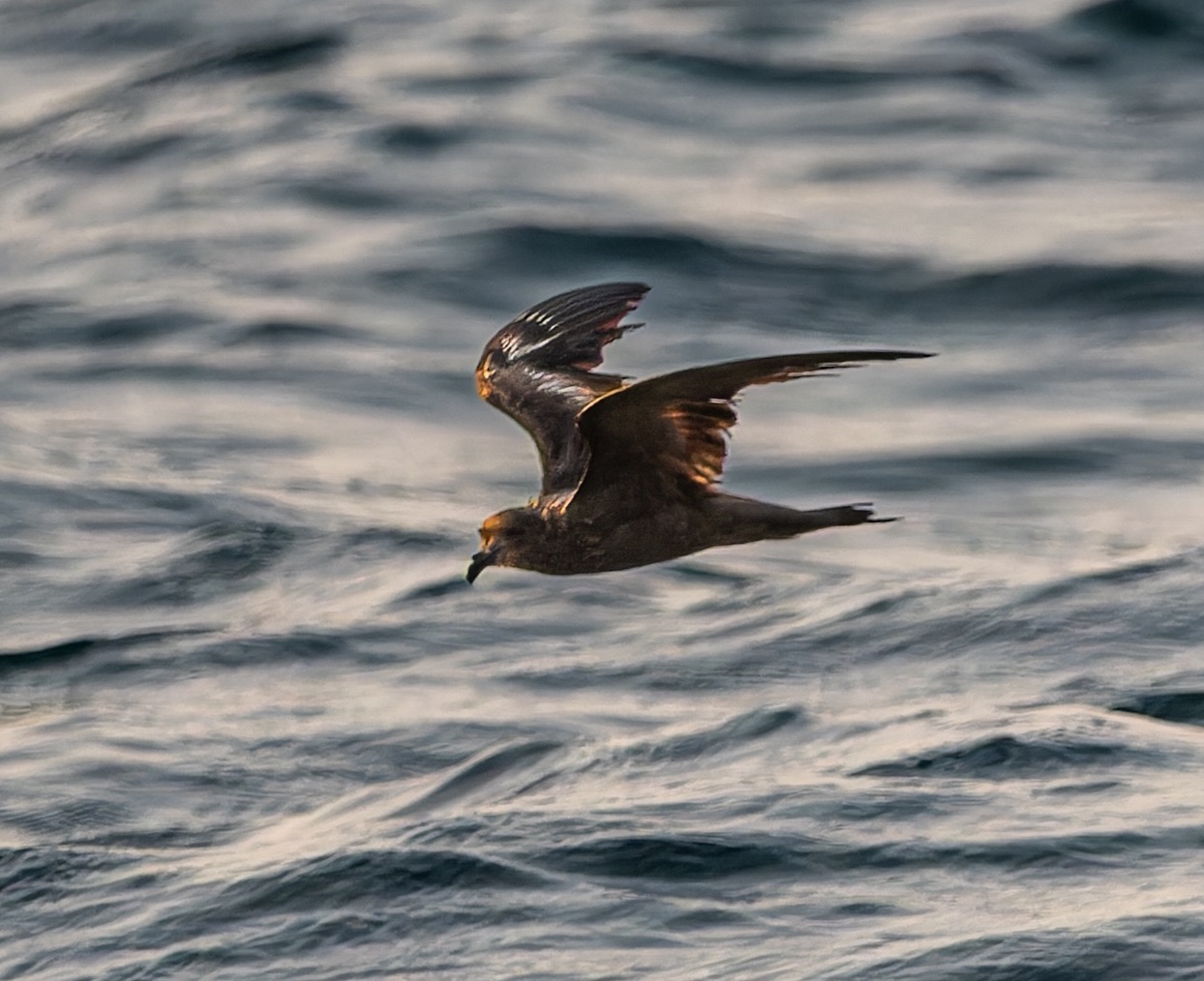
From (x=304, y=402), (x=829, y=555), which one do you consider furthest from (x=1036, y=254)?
(x=304, y=402)

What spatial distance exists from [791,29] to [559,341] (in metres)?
13.8

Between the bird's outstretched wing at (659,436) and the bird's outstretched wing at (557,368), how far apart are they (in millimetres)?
774

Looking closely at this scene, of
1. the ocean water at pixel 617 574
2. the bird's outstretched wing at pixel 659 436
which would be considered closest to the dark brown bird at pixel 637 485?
the bird's outstretched wing at pixel 659 436

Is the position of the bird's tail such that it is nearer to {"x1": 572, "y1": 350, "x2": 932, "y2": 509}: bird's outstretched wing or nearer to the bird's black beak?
{"x1": 572, "y1": 350, "x2": 932, "y2": 509}: bird's outstretched wing

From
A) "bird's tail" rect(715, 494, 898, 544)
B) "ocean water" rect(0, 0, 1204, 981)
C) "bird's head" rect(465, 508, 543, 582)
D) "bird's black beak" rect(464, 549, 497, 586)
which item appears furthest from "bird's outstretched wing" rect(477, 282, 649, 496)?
"ocean water" rect(0, 0, 1204, 981)

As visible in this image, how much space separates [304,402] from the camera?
17859 mm

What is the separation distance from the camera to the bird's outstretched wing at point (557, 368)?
10.1 meters

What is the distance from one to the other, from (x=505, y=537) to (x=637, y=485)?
26.4 inches

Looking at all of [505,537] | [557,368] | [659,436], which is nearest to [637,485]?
[659,436]

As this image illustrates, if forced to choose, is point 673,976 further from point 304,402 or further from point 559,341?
point 304,402

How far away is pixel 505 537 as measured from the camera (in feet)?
31.4

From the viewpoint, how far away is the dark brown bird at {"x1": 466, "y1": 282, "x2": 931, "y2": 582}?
8508 mm

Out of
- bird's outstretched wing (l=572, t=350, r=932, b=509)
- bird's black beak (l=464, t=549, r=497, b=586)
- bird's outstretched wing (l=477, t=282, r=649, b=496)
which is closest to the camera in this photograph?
bird's outstretched wing (l=572, t=350, r=932, b=509)

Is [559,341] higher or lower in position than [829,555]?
higher
